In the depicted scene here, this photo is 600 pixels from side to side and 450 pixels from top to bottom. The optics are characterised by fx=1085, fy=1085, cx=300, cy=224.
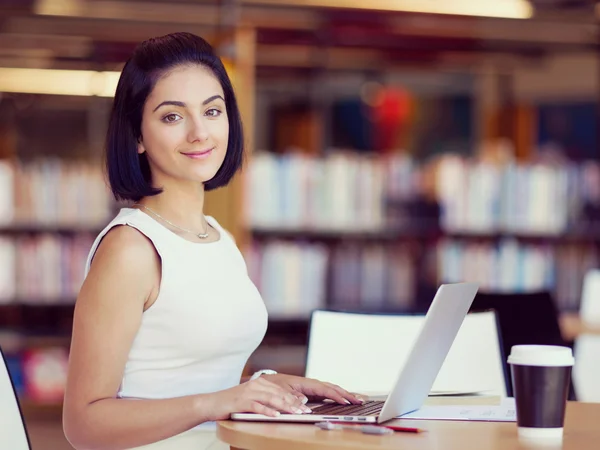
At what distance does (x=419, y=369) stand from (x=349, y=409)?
0.17 m

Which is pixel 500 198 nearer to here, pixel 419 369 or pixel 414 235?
pixel 414 235

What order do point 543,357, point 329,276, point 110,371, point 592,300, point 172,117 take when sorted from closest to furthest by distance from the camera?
point 543,357 → point 110,371 → point 172,117 → point 592,300 → point 329,276

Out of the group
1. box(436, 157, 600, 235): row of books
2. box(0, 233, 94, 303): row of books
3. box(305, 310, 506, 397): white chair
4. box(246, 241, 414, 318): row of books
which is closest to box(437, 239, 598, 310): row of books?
box(436, 157, 600, 235): row of books

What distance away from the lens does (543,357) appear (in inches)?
63.2

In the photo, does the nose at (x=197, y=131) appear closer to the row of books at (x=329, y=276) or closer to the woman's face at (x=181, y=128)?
the woman's face at (x=181, y=128)

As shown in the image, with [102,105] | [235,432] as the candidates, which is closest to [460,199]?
[102,105]

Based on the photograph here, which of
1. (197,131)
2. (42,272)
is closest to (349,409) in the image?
(197,131)

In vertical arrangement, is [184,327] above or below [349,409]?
above


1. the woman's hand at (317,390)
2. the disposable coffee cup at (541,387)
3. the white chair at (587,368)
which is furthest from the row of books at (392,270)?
the disposable coffee cup at (541,387)

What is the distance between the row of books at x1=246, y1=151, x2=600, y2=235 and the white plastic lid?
3.82 meters

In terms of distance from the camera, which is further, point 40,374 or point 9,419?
point 40,374

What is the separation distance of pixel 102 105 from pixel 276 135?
4.53 metres

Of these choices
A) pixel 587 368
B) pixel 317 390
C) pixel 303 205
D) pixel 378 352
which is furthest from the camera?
pixel 303 205

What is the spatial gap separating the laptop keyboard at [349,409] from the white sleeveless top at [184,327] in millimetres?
238
